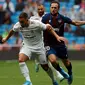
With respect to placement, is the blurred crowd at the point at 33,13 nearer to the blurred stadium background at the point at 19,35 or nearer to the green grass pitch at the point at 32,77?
the blurred stadium background at the point at 19,35

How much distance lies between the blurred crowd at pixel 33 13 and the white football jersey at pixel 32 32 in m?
11.3

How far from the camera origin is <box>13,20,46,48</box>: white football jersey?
12055mm

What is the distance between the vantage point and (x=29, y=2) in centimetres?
2569

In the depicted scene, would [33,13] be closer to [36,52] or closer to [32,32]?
[36,52]

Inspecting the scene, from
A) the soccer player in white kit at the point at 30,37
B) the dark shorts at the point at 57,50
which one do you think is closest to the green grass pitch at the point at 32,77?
the dark shorts at the point at 57,50

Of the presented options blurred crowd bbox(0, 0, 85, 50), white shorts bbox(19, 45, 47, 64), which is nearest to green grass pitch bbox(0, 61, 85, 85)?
white shorts bbox(19, 45, 47, 64)

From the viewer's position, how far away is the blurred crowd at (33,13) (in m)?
24.3

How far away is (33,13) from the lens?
79.8ft

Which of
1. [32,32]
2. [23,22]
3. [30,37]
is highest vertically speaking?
[23,22]

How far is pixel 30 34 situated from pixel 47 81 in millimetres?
2820

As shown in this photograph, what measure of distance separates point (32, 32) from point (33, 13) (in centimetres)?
1224

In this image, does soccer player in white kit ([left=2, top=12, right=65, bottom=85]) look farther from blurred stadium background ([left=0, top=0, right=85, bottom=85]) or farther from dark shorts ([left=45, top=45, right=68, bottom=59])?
blurred stadium background ([left=0, top=0, right=85, bottom=85])

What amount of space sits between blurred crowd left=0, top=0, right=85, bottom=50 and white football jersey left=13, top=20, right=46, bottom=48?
11326 millimetres

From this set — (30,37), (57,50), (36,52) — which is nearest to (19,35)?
(57,50)
